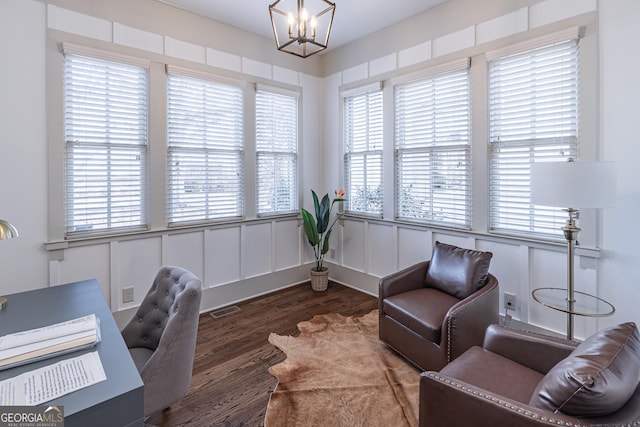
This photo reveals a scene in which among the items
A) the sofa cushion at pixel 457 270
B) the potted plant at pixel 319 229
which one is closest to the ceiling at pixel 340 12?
the potted plant at pixel 319 229

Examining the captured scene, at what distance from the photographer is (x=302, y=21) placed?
2.03 metres

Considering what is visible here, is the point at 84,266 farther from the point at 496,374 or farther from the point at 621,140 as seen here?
the point at 621,140

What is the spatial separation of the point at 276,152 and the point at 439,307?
2660mm

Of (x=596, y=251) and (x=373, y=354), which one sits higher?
(x=596, y=251)

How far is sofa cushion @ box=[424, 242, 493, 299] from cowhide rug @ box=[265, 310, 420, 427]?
699mm

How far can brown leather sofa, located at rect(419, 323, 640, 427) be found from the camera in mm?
1047

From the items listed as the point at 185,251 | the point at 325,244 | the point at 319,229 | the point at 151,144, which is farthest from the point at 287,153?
the point at 185,251

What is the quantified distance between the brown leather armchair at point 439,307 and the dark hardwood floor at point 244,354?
0.92m

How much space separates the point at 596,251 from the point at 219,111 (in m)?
3.65

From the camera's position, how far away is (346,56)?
418 centimetres

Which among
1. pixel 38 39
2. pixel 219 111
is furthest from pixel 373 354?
pixel 38 39

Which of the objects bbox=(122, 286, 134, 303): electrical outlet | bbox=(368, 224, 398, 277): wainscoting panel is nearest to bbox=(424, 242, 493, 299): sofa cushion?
bbox=(368, 224, 398, 277): wainscoting panel

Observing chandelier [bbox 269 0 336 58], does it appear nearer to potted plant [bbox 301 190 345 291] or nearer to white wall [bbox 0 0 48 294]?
potted plant [bbox 301 190 345 291]

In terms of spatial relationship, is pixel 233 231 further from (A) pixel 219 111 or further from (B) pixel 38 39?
(B) pixel 38 39
